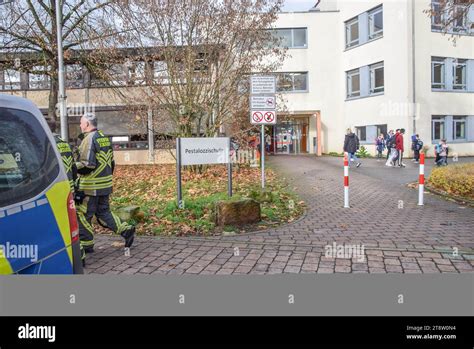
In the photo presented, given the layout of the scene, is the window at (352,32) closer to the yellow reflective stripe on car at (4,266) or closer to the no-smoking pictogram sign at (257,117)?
the no-smoking pictogram sign at (257,117)

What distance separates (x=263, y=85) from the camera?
10320mm

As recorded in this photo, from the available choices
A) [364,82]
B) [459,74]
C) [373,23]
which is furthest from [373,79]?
[459,74]

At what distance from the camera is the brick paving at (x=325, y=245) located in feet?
15.5

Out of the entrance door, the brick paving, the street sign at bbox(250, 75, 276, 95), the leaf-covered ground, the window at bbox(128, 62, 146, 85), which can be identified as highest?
the window at bbox(128, 62, 146, 85)

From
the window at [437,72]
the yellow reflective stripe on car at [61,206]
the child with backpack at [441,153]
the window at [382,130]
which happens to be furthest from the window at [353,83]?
the yellow reflective stripe on car at [61,206]

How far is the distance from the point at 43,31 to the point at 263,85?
33.9 ft

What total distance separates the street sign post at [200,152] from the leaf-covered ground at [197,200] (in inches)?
21.7

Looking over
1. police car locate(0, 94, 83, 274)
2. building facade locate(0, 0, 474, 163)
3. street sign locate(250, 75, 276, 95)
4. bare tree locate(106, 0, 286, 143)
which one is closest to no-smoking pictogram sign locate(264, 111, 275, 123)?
street sign locate(250, 75, 276, 95)

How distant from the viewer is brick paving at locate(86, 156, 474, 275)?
4719 millimetres

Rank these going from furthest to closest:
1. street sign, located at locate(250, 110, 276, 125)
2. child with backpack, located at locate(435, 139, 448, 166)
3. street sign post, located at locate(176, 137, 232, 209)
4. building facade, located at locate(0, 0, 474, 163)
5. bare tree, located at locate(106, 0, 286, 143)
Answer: building facade, located at locate(0, 0, 474, 163)
child with backpack, located at locate(435, 139, 448, 166)
bare tree, located at locate(106, 0, 286, 143)
street sign, located at locate(250, 110, 276, 125)
street sign post, located at locate(176, 137, 232, 209)

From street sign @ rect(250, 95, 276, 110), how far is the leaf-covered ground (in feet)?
6.85

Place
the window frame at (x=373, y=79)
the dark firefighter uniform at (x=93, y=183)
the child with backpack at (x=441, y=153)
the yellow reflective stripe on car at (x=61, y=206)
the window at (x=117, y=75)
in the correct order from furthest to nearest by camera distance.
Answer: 1. the window frame at (x=373, y=79)
2. the child with backpack at (x=441, y=153)
3. the window at (x=117, y=75)
4. the dark firefighter uniform at (x=93, y=183)
5. the yellow reflective stripe on car at (x=61, y=206)

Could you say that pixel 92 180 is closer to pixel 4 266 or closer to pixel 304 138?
pixel 4 266

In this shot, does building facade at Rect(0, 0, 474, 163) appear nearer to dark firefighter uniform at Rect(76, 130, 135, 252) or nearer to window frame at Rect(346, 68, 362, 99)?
window frame at Rect(346, 68, 362, 99)
